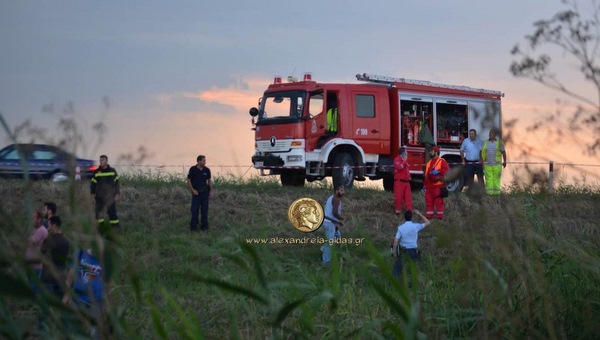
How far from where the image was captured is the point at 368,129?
23219 mm

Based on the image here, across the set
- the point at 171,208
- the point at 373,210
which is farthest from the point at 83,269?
the point at 373,210

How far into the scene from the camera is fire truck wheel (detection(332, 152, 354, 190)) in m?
22.3

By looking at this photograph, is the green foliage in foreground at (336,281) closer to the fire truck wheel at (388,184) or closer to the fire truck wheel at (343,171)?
the fire truck wheel at (343,171)

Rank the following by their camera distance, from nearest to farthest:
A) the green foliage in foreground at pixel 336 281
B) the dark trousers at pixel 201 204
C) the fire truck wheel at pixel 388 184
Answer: the green foliage in foreground at pixel 336 281 < the dark trousers at pixel 201 204 < the fire truck wheel at pixel 388 184

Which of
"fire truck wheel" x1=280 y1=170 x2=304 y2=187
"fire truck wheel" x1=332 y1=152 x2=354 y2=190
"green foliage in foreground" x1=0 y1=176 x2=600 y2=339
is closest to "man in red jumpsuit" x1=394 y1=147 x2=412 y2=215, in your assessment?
"fire truck wheel" x1=332 y1=152 x2=354 y2=190

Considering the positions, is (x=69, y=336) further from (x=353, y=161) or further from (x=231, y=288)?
(x=353, y=161)

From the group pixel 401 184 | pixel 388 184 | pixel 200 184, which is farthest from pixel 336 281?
pixel 388 184

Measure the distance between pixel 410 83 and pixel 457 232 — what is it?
→ 73.6 feet

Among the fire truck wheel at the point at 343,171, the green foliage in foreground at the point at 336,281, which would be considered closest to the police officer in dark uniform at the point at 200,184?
the fire truck wheel at the point at 343,171
